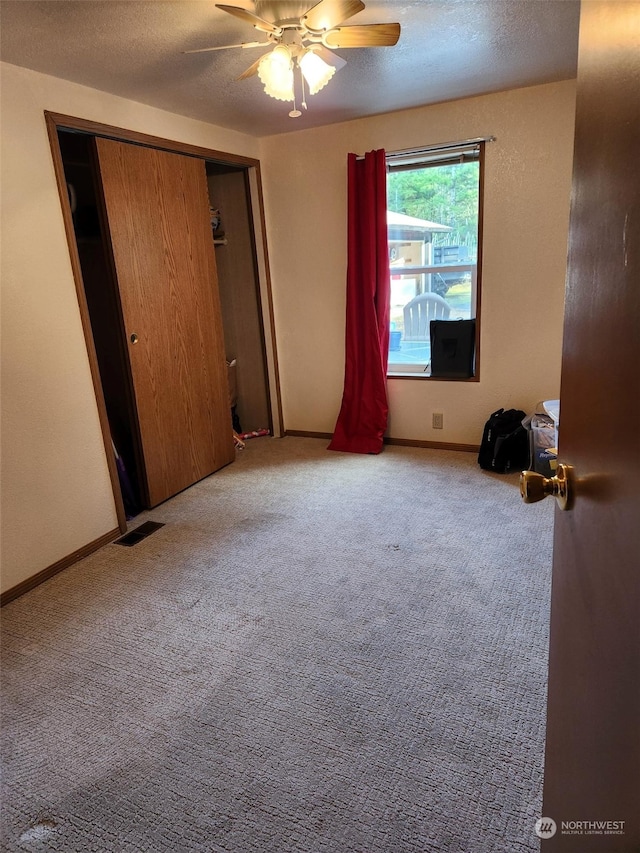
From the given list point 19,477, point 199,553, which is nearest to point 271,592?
point 199,553

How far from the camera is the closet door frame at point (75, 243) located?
2.47 meters

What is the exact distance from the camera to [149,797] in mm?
1414

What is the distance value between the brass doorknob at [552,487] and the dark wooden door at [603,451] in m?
0.02

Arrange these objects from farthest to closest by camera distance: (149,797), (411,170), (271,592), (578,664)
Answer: (411,170) < (271,592) < (149,797) < (578,664)

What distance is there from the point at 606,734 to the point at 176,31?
2534mm

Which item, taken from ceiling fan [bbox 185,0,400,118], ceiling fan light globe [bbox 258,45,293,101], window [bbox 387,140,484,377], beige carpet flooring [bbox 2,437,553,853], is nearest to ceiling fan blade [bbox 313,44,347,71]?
ceiling fan [bbox 185,0,400,118]

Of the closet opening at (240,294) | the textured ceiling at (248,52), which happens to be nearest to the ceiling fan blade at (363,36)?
the textured ceiling at (248,52)

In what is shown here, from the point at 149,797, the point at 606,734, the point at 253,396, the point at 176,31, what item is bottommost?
the point at 149,797

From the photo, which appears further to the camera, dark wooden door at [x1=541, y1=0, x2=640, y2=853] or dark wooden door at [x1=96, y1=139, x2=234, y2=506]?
dark wooden door at [x1=96, y1=139, x2=234, y2=506]

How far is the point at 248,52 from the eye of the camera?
7.41 feet

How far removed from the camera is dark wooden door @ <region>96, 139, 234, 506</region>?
2.85 metres

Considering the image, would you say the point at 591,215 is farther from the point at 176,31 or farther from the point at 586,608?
the point at 176,31

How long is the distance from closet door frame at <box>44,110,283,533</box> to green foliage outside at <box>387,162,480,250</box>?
103 centimetres

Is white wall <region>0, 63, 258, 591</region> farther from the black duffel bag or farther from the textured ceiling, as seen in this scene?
the black duffel bag
